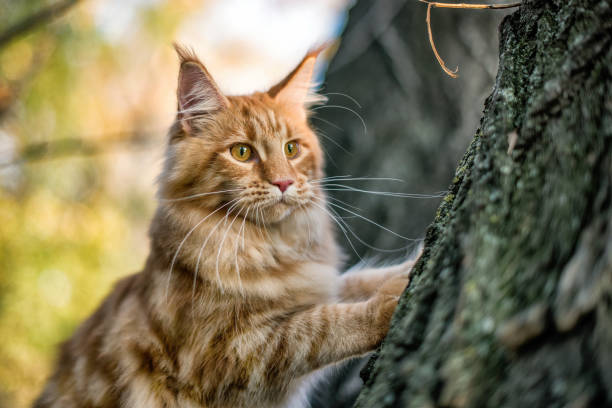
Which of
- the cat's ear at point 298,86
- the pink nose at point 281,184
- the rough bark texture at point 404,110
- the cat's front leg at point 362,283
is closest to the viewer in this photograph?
the pink nose at point 281,184

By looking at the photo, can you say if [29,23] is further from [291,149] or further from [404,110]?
[404,110]

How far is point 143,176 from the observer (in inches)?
222

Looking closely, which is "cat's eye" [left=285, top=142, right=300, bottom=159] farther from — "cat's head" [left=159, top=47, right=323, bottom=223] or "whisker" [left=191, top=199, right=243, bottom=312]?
"whisker" [left=191, top=199, right=243, bottom=312]

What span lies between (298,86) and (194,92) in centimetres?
53

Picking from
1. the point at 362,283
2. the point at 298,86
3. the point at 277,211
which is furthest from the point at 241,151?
the point at 362,283

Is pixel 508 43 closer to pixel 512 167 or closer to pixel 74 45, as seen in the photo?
pixel 512 167

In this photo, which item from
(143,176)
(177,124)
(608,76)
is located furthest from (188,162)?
(143,176)

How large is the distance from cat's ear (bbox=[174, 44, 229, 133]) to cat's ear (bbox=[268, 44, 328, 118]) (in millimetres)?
314

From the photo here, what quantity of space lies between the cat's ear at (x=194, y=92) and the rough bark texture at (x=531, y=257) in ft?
3.84

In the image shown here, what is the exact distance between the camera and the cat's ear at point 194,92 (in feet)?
5.58

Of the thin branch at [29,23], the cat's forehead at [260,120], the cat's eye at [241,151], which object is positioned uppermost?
the thin branch at [29,23]

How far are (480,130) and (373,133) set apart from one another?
1530 mm

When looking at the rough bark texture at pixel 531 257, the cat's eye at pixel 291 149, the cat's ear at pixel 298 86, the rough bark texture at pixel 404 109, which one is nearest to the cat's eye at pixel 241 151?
the cat's eye at pixel 291 149

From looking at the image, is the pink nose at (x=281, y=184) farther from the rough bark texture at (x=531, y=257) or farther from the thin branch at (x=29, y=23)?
the thin branch at (x=29, y=23)
